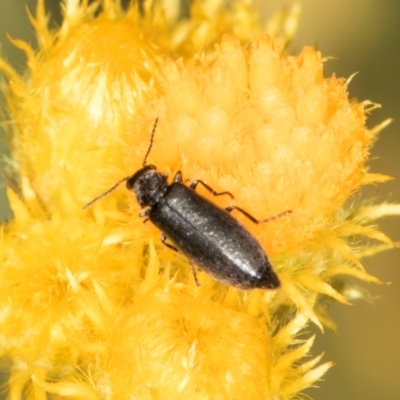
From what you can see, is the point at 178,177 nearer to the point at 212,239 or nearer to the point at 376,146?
the point at 212,239

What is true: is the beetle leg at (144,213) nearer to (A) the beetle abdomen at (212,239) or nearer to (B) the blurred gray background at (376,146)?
(A) the beetle abdomen at (212,239)

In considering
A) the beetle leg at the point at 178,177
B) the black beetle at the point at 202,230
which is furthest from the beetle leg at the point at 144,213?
the beetle leg at the point at 178,177

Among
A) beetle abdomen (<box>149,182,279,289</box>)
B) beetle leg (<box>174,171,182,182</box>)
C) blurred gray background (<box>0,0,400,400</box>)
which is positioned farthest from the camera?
blurred gray background (<box>0,0,400,400</box>)

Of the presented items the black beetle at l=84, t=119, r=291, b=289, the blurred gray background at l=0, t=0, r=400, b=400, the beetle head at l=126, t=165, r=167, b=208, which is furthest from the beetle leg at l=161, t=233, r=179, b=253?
the blurred gray background at l=0, t=0, r=400, b=400

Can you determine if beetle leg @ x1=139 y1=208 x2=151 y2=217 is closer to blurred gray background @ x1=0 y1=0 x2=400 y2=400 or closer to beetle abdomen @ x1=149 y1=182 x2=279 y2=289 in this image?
beetle abdomen @ x1=149 y1=182 x2=279 y2=289

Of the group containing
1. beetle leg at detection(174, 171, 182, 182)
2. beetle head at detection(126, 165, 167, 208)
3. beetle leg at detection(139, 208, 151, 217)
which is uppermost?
beetle leg at detection(174, 171, 182, 182)

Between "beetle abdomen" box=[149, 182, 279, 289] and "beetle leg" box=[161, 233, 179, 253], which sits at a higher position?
"beetle abdomen" box=[149, 182, 279, 289]
